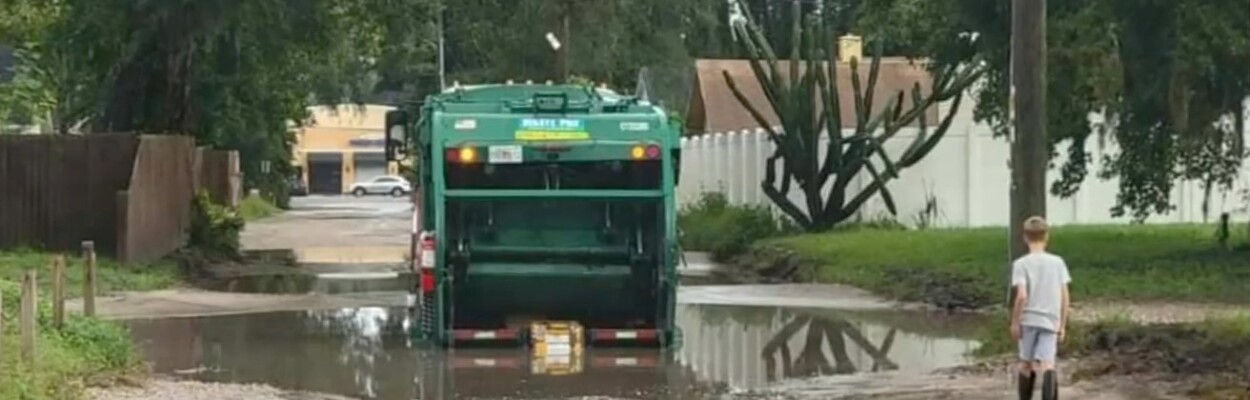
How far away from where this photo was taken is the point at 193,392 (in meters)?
15.4

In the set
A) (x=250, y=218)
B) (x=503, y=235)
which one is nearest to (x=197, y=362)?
(x=503, y=235)

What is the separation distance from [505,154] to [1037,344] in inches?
268

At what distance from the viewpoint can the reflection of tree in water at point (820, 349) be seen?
1834 cm

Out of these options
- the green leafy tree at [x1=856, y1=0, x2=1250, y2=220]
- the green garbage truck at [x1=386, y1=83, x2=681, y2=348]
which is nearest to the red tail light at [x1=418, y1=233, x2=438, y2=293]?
the green garbage truck at [x1=386, y1=83, x2=681, y2=348]

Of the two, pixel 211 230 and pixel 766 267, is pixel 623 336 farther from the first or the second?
pixel 211 230

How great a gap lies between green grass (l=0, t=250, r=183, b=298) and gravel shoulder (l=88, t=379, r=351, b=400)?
8.57 metres

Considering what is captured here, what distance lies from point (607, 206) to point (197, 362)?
12.9 feet

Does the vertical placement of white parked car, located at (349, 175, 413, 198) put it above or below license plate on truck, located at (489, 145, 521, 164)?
below

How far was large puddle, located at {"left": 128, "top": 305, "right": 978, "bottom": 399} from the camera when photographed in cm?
1684

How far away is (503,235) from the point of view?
19.6 m

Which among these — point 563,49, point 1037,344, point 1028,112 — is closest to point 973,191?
point 563,49

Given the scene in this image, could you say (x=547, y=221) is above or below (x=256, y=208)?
above

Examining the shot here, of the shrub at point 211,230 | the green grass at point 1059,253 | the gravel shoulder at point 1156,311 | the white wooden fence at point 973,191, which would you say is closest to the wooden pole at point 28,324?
the gravel shoulder at point 1156,311

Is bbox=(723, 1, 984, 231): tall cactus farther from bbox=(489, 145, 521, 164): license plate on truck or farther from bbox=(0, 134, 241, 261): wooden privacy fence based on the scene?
bbox=(489, 145, 521, 164): license plate on truck
